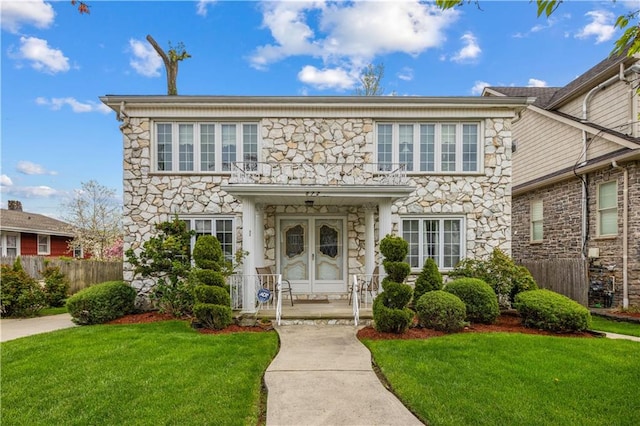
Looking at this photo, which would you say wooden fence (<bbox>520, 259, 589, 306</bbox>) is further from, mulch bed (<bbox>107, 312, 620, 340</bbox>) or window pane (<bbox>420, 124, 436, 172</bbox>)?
window pane (<bbox>420, 124, 436, 172</bbox>)

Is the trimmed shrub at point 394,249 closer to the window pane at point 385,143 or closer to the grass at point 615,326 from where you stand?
the window pane at point 385,143

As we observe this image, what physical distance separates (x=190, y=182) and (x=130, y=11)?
14.0ft

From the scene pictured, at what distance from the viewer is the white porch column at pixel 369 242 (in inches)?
356

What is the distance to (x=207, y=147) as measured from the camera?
986 cm

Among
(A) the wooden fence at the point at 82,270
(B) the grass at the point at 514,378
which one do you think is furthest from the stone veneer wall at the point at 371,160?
(A) the wooden fence at the point at 82,270

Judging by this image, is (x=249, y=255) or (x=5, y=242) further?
(x=5, y=242)

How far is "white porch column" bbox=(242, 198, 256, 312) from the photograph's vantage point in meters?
7.93

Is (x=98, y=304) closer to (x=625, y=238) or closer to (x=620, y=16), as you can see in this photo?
(x=620, y=16)

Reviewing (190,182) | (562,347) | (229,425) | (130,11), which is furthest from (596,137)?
(130,11)

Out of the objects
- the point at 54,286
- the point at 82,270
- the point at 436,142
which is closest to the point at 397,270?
the point at 436,142

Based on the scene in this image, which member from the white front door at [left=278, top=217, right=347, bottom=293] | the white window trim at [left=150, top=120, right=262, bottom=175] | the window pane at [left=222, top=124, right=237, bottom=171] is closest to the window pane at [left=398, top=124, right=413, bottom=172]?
the white front door at [left=278, top=217, right=347, bottom=293]

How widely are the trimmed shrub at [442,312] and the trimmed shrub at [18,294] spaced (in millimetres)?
9252

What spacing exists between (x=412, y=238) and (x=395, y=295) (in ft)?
12.1

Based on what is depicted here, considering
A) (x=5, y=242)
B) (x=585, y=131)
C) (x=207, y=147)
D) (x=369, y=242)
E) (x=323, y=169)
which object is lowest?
(x=5, y=242)
